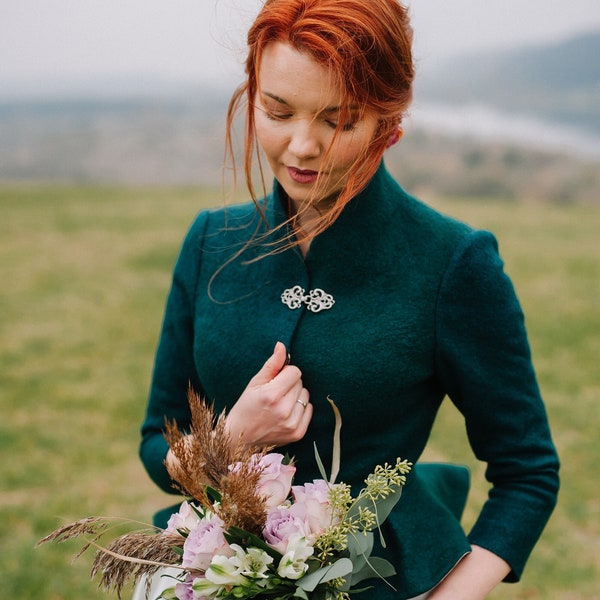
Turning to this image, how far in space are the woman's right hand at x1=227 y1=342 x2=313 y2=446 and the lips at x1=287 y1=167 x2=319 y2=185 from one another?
0.30 meters

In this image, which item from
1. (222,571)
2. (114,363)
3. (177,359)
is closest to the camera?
(222,571)

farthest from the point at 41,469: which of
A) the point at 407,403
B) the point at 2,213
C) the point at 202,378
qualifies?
the point at 2,213

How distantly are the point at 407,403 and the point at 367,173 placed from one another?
444 mm

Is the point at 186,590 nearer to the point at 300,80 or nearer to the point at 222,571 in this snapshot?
the point at 222,571

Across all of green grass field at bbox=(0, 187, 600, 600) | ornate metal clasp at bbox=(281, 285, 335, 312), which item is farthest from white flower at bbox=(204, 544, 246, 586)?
green grass field at bbox=(0, 187, 600, 600)

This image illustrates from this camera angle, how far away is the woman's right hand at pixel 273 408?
1369 mm

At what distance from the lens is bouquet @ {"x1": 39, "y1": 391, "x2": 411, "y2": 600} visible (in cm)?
109

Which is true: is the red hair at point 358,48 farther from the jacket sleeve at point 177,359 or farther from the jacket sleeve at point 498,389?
the jacket sleeve at point 177,359

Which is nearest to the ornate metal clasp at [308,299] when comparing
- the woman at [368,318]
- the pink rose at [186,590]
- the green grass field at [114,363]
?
the woman at [368,318]

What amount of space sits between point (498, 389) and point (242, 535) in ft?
1.91

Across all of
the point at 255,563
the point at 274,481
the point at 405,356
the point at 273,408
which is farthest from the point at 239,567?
the point at 405,356

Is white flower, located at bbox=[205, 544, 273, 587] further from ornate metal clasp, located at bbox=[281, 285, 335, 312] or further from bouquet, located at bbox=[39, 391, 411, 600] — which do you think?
ornate metal clasp, located at bbox=[281, 285, 335, 312]

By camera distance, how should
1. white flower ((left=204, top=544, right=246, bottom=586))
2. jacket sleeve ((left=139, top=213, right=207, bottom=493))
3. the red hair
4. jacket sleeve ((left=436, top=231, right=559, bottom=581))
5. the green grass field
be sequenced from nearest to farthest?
white flower ((left=204, top=544, right=246, bottom=586)) < the red hair < jacket sleeve ((left=436, top=231, right=559, bottom=581)) < jacket sleeve ((left=139, top=213, right=207, bottom=493)) < the green grass field

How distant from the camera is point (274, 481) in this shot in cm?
117
